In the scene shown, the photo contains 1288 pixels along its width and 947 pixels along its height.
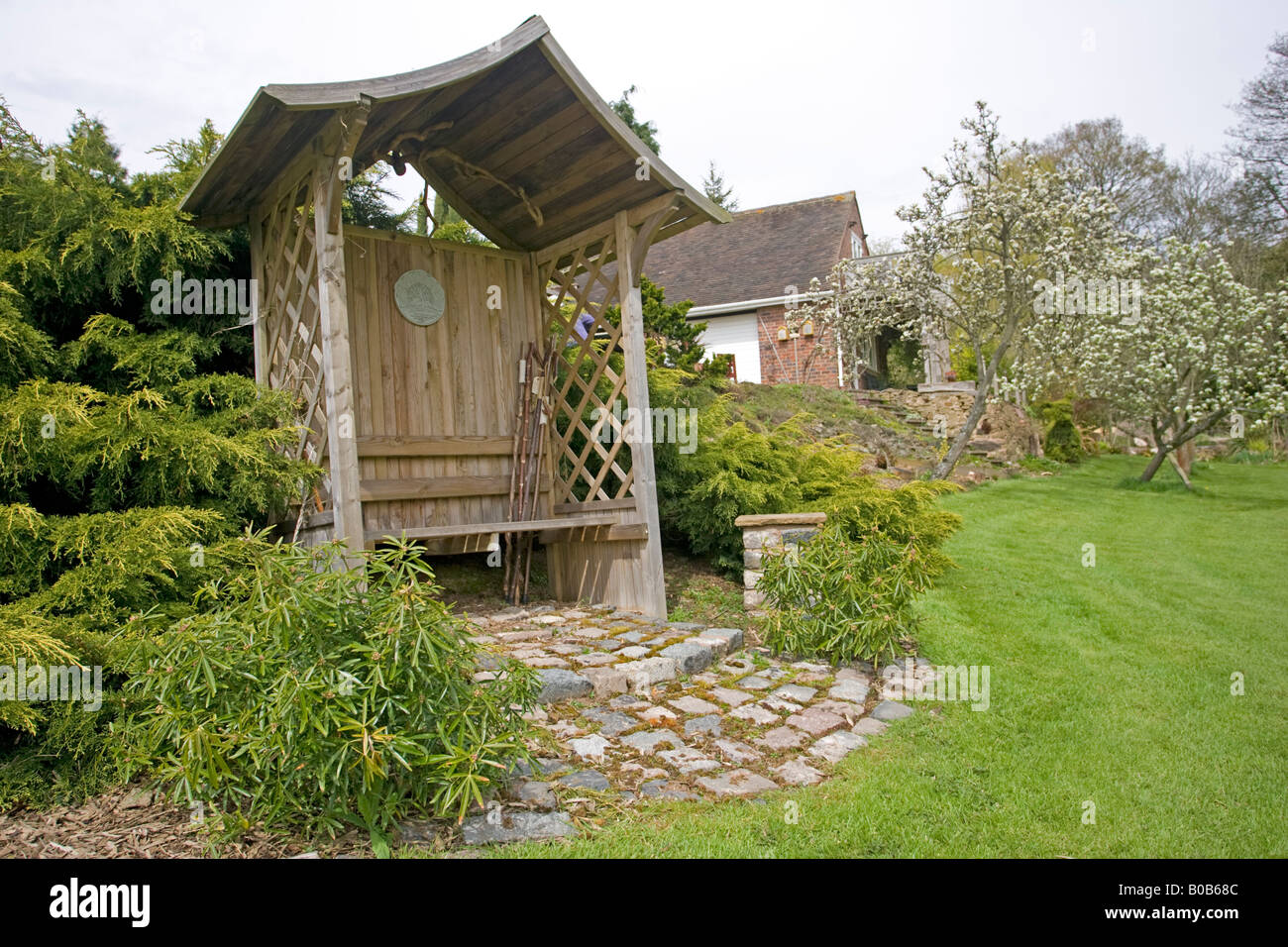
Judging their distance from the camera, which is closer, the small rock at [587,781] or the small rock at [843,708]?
the small rock at [587,781]

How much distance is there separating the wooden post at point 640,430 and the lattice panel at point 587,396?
6.5 inches

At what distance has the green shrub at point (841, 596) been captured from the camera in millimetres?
5402

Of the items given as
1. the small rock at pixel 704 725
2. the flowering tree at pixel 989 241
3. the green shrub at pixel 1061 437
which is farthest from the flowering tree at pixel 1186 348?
the small rock at pixel 704 725

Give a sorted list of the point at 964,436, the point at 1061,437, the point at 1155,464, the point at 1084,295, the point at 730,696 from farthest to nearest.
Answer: the point at 1061,437 → the point at 1155,464 → the point at 1084,295 → the point at 964,436 → the point at 730,696

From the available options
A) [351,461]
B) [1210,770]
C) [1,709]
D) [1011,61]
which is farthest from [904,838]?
[1011,61]

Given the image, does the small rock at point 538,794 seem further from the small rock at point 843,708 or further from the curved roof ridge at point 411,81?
the curved roof ridge at point 411,81

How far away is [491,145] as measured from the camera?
20.9 feet

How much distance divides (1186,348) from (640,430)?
1214 centimetres

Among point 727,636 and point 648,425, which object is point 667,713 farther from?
point 648,425

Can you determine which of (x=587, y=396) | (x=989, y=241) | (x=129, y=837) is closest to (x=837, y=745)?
(x=129, y=837)

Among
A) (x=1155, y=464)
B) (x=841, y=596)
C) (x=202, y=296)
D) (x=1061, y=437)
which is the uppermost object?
(x=202, y=296)

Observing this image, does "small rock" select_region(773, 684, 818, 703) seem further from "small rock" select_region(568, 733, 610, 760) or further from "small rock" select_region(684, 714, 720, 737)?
"small rock" select_region(568, 733, 610, 760)
